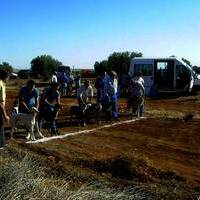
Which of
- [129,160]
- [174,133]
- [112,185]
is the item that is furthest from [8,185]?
[174,133]

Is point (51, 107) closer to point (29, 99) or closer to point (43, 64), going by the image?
point (29, 99)

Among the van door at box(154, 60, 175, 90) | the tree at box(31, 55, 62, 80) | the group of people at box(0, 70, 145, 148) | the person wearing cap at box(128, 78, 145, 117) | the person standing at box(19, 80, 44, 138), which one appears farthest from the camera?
the tree at box(31, 55, 62, 80)

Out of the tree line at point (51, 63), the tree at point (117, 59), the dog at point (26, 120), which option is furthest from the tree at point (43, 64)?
the dog at point (26, 120)

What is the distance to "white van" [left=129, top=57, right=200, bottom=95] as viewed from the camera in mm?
33812

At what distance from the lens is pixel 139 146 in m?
15.1

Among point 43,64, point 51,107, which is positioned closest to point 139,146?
point 51,107

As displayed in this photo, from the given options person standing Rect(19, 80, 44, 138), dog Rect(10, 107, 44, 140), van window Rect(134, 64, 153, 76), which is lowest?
dog Rect(10, 107, 44, 140)

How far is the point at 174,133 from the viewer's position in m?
17.7

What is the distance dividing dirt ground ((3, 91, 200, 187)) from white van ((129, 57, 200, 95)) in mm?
12623

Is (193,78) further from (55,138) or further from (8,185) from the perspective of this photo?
(8,185)

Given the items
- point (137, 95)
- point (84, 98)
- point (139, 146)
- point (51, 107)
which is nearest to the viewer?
point (139, 146)

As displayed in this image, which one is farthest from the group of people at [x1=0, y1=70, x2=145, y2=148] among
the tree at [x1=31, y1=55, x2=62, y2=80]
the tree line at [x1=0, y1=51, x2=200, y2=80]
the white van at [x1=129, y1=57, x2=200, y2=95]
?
the tree at [x1=31, y1=55, x2=62, y2=80]

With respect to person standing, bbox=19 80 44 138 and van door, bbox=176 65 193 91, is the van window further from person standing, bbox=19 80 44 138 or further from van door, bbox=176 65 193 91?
person standing, bbox=19 80 44 138

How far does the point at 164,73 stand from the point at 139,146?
63.9 feet
